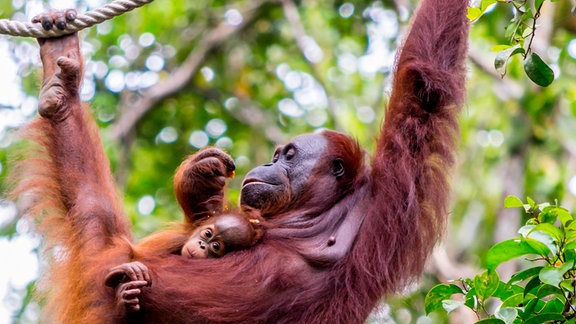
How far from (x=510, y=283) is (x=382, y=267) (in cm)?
94

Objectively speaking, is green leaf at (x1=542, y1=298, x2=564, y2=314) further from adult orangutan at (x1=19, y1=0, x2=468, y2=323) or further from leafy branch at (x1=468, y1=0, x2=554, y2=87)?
adult orangutan at (x1=19, y1=0, x2=468, y2=323)

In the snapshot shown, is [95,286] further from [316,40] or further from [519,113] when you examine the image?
[316,40]

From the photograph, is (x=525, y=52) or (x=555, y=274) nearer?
(x=555, y=274)

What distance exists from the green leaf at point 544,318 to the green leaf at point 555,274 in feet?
0.48

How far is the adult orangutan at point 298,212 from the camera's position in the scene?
4.45 metres

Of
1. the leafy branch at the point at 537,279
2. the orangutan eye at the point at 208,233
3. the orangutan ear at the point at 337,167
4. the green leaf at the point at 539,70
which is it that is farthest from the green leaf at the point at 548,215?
the orangutan eye at the point at 208,233

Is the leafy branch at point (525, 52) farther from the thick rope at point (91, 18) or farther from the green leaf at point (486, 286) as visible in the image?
the thick rope at point (91, 18)

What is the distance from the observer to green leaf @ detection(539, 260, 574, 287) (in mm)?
3197

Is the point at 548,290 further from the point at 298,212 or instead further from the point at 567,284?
the point at 298,212

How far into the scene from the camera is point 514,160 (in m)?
9.60

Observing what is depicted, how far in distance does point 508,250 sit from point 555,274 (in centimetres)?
38

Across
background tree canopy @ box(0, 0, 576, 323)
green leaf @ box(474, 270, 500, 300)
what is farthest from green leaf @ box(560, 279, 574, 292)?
background tree canopy @ box(0, 0, 576, 323)

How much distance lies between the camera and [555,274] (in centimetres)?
321

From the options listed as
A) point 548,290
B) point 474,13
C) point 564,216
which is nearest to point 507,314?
point 548,290
